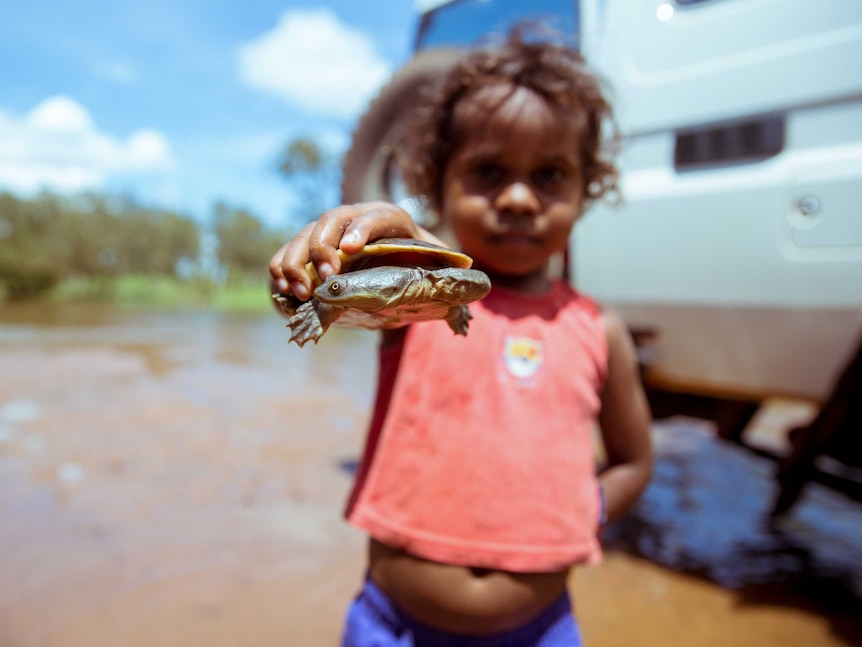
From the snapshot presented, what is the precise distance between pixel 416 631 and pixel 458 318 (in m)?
0.83

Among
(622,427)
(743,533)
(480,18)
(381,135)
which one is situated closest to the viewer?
(622,427)

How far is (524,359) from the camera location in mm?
1397

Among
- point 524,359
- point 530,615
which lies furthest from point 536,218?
point 530,615

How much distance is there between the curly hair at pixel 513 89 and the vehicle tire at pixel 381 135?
1577 millimetres

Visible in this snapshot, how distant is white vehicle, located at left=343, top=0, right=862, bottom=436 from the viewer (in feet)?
6.95

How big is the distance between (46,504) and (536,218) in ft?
10.6

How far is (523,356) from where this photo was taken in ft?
4.59

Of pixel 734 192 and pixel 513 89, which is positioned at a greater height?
pixel 513 89

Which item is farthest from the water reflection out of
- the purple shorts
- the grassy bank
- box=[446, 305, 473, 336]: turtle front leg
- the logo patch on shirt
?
the grassy bank

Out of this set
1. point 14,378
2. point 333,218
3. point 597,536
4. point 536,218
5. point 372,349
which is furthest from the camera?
point 372,349

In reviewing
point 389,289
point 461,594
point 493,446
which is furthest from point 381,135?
point 389,289

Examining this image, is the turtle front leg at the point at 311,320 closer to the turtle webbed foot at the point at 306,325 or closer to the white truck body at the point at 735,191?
the turtle webbed foot at the point at 306,325

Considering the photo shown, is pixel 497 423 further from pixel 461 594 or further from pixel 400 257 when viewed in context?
pixel 400 257

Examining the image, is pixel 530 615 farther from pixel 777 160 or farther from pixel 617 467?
pixel 777 160
